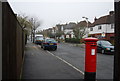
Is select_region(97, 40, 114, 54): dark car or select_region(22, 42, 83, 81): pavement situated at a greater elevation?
select_region(97, 40, 114, 54): dark car

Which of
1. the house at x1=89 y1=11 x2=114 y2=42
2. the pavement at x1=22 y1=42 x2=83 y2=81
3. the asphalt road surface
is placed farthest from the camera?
the house at x1=89 y1=11 x2=114 y2=42

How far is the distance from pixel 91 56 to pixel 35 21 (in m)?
51.3

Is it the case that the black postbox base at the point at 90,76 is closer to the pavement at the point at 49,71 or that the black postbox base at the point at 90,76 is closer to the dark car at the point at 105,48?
the pavement at the point at 49,71

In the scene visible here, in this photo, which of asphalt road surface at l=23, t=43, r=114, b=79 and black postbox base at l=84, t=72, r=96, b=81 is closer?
black postbox base at l=84, t=72, r=96, b=81

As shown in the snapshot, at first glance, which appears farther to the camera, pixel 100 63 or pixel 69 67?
pixel 100 63

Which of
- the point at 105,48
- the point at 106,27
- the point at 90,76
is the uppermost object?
the point at 106,27

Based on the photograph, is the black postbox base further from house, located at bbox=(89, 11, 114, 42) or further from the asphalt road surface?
house, located at bbox=(89, 11, 114, 42)

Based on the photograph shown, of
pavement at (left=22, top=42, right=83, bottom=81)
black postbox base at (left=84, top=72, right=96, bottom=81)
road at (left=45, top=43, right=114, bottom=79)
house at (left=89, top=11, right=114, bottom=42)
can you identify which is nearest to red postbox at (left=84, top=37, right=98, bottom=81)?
black postbox base at (left=84, top=72, right=96, bottom=81)

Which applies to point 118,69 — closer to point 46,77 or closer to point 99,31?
point 46,77

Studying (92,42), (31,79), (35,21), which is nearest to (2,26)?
(31,79)

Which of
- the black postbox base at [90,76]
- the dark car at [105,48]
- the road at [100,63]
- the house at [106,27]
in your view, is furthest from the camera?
the house at [106,27]

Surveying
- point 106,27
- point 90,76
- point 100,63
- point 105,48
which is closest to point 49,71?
point 90,76

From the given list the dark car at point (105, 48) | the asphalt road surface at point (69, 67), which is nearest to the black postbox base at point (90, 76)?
the asphalt road surface at point (69, 67)

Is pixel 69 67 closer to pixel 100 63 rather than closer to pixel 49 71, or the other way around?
pixel 49 71
